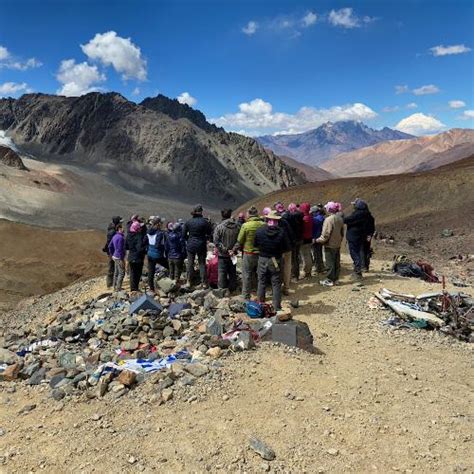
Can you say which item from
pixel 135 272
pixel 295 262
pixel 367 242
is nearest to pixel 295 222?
pixel 295 262

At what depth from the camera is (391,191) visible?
4009 centimetres

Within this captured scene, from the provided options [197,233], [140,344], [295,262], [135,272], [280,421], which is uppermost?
[197,233]

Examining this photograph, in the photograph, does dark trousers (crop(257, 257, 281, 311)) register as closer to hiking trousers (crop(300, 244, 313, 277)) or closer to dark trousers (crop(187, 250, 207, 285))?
dark trousers (crop(187, 250, 207, 285))

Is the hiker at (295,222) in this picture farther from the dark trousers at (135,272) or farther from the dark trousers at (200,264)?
the dark trousers at (135,272)

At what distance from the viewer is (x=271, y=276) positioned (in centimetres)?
949

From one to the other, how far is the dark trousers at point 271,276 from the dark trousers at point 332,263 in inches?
107

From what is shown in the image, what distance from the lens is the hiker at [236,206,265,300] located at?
9852 millimetres

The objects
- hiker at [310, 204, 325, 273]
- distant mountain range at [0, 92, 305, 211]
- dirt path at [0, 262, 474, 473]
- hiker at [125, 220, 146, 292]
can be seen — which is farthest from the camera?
distant mountain range at [0, 92, 305, 211]

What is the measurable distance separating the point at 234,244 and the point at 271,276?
151 centimetres

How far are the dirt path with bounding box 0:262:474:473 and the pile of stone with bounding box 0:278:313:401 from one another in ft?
0.91

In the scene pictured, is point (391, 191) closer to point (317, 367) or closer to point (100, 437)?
point (317, 367)

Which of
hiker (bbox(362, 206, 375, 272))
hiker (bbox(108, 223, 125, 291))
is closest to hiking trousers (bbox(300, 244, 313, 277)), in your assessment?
hiker (bbox(362, 206, 375, 272))

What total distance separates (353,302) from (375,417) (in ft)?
14.7

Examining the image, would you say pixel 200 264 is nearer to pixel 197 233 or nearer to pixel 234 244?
pixel 197 233
